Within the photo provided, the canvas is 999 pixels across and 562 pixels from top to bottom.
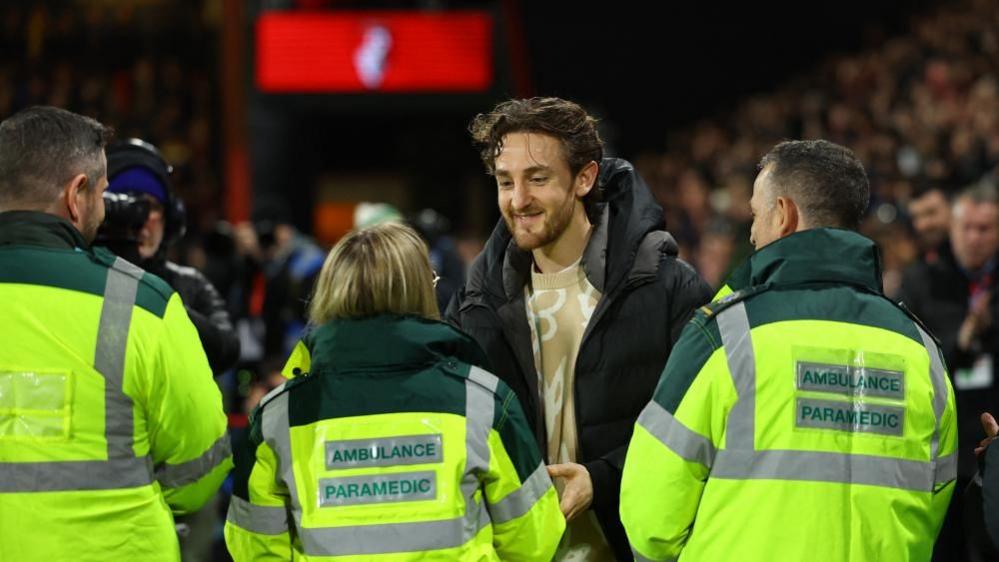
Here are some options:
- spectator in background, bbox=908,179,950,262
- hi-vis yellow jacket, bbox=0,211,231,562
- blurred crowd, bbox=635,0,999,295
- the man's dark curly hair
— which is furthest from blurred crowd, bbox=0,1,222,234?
hi-vis yellow jacket, bbox=0,211,231,562

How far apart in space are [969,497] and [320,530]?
1.49 m

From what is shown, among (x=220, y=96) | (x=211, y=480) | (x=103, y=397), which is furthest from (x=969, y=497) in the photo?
(x=220, y=96)

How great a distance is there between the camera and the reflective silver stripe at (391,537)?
108 inches

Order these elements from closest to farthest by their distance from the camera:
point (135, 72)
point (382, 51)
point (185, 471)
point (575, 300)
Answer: point (185, 471), point (575, 300), point (382, 51), point (135, 72)

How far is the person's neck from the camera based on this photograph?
3484 mm

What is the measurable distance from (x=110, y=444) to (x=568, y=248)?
129cm

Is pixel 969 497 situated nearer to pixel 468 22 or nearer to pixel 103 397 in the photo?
pixel 103 397

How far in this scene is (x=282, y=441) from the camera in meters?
2.83

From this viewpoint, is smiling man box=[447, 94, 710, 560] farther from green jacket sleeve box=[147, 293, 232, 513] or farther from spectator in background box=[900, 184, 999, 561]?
spectator in background box=[900, 184, 999, 561]

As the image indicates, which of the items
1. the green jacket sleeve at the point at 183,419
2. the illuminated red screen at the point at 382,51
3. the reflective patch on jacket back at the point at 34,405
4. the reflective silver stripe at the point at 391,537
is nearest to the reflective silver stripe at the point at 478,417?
the reflective silver stripe at the point at 391,537

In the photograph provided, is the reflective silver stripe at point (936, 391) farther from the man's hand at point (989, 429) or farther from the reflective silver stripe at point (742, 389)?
the reflective silver stripe at point (742, 389)

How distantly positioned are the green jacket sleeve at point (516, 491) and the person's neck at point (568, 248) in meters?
0.68

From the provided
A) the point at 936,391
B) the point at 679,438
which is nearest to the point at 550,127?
the point at 679,438

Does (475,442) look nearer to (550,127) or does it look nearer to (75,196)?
(550,127)
